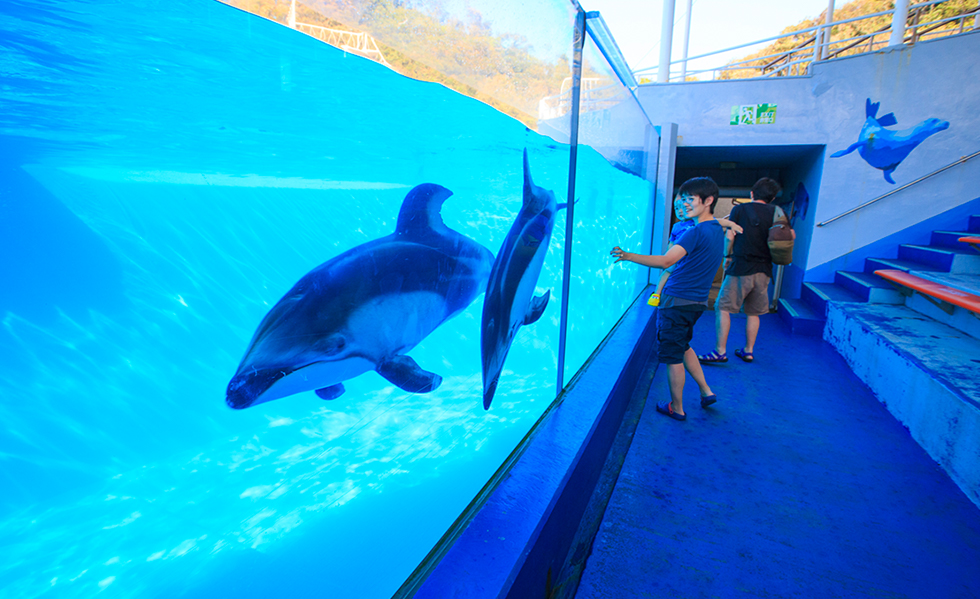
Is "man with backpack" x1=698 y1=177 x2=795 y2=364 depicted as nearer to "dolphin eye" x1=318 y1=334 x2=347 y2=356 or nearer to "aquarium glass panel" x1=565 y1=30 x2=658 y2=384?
"aquarium glass panel" x1=565 y1=30 x2=658 y2=384

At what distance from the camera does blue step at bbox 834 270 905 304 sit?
19.3 ft

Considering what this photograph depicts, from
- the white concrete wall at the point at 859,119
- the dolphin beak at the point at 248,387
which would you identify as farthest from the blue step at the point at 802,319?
the dolphin beak at the point at 248,387

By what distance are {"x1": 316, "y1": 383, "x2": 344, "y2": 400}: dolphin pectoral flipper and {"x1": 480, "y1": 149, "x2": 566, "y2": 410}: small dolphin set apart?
72cm

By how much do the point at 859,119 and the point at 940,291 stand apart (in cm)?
450

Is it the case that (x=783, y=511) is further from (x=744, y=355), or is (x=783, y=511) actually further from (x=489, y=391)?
(x=744, y=355)

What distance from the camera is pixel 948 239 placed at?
6.59m

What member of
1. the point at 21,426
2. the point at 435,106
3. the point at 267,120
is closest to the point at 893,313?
the point at 435,106

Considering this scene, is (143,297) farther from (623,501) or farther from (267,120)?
(623,501)

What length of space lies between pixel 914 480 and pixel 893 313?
125 inches

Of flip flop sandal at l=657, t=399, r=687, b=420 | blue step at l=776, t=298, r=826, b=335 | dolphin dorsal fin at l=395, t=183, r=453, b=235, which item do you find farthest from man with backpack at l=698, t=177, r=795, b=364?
dolphin dorsal fin at l=395, t=183, r=453, b=235

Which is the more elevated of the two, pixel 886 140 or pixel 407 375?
pixel 886 140

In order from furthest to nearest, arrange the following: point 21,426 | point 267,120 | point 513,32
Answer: point 513,32 < point 267,120 < point 21,426

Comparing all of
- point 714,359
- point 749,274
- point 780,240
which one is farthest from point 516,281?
point 780,240

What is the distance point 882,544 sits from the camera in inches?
89.0
